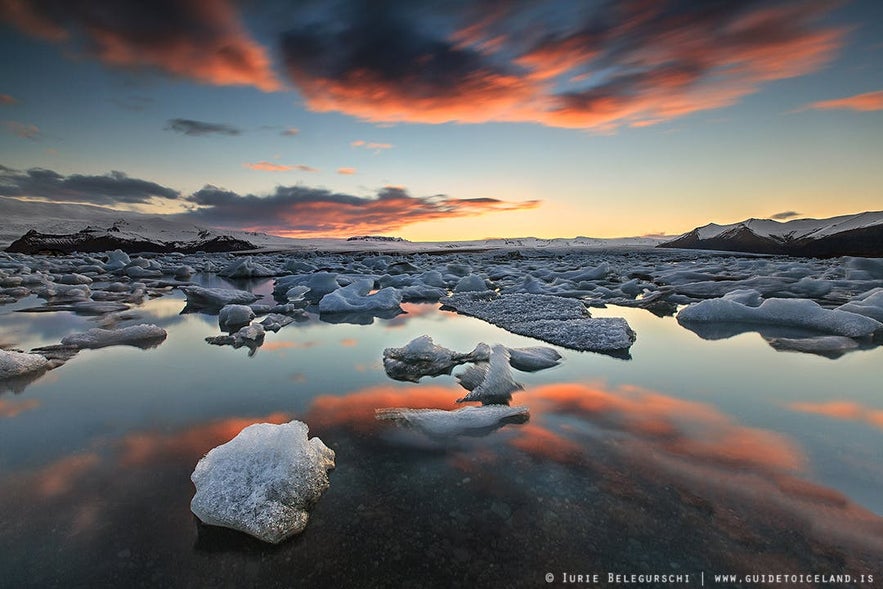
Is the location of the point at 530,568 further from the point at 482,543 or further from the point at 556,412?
the point at 556,412

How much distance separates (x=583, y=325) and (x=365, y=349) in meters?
2.40

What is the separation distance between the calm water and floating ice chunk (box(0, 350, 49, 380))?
227mm

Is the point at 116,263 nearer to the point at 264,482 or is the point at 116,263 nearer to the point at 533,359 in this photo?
the point at 533,359

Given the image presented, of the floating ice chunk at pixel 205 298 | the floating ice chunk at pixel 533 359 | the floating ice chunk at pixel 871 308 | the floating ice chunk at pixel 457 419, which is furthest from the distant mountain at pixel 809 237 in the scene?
the floating ice chunk at pixel 205 298

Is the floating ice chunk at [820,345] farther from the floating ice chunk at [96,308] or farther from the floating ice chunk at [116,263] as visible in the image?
the floating ice chunk at [116,263]

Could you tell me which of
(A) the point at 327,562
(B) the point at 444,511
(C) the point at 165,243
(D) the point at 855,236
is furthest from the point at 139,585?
(C) the point at 165,243

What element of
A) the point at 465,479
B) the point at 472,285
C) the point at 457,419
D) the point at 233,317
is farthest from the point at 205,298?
the point at 465,479

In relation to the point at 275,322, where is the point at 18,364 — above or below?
above

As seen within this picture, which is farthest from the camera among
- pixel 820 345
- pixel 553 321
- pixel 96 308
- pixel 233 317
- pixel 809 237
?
pixel 809 237

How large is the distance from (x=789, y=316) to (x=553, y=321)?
299cm

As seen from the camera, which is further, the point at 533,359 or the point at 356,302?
the point at 356,302

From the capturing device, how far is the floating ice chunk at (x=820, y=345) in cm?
370

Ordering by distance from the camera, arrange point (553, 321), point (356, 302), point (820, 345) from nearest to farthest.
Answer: point (820, 345) → point (553, 321) → point (356, 302)

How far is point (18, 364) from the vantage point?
2.83 meters
